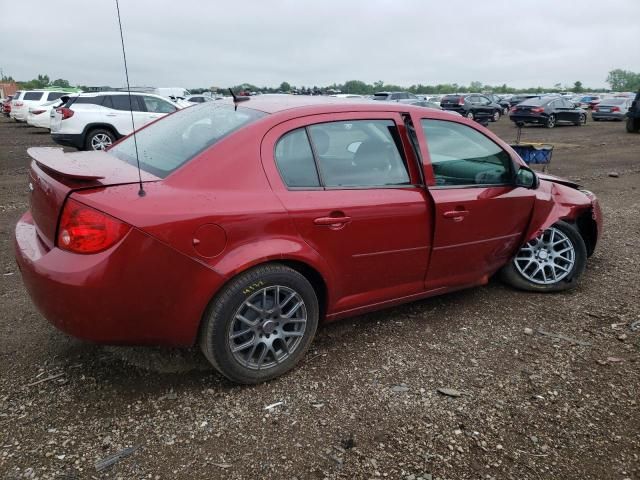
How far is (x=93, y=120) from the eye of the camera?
11922 mm

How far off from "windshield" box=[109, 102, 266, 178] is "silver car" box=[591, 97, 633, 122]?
3009 cm

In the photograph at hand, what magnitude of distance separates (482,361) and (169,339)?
191 centimetres

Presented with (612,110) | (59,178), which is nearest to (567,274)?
(59,178)

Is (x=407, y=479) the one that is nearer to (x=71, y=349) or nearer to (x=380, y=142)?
(x=380, y=142)

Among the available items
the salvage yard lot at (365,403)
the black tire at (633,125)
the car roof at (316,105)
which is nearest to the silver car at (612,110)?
the black tire at (633,125)

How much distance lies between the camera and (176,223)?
7.79 ft

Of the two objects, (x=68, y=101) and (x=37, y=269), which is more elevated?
(x=68, y=101)

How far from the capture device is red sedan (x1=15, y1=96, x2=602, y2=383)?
7.78 ft

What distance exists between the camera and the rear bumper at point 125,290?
2312 mm

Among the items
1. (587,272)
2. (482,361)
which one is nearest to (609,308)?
(587,272)

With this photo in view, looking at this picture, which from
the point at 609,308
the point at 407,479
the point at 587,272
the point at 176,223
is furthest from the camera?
the point at 587,272

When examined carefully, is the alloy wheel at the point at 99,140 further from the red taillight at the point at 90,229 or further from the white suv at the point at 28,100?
the white suv at the point at 28,100

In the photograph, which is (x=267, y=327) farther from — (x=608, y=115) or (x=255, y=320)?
(x=608, y=115)

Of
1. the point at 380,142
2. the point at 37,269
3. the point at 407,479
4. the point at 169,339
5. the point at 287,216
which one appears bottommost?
the point at 407,479
